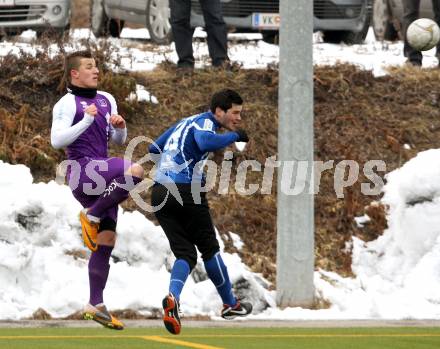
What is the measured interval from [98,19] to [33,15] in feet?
9.61

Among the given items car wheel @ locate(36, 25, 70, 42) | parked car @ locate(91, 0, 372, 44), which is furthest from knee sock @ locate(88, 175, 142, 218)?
parked car @ locate(91, 0, 372, 44)

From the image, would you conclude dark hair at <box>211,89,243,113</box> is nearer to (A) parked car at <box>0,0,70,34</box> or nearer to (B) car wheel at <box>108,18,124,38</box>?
(A) parked car at <box>0,0,70,34</box>

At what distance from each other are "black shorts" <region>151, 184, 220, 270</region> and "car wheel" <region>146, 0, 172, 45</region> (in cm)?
916

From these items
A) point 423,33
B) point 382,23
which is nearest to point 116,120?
point 423,33

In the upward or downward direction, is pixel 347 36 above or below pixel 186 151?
above

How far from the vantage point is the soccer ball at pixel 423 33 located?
19219mm

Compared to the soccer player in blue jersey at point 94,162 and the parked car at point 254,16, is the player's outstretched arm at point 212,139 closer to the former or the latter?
the soccer player in blue jersey at point 94,162

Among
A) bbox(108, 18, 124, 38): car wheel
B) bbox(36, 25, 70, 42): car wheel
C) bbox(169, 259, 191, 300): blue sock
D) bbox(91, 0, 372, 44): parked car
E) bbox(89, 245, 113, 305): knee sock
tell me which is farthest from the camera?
bbox(108, 18, 124, 38): car wheel

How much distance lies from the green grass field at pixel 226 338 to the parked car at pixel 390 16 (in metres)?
10.0

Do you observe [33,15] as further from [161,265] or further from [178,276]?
[178,276]

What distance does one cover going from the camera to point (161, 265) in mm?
15719

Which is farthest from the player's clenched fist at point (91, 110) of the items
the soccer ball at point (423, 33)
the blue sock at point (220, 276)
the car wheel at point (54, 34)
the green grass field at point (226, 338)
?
the soccer ball at point (423, 33)

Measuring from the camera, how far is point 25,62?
18.9 m

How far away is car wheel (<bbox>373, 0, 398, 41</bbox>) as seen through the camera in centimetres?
2428
